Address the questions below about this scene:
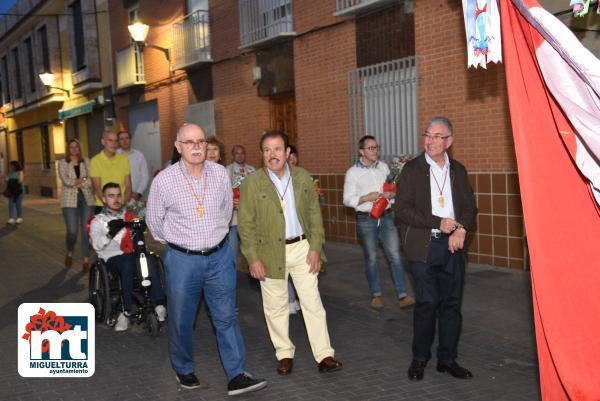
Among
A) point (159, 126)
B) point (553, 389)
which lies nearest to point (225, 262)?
point (553, 389)

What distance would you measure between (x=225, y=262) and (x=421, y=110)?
5.98m

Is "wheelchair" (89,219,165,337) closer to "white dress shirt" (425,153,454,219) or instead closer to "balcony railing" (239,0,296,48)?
"white dress shirt" (425,153,454,219)

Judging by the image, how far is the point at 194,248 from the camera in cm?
457

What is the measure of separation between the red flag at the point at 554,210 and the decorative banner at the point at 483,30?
2.3 inches

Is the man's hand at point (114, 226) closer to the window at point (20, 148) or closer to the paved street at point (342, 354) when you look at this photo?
the paved street at point (342, 354)

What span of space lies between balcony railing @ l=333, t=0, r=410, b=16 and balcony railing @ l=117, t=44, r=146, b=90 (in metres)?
9.32

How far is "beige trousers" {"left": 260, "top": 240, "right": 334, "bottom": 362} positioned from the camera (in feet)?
16.5

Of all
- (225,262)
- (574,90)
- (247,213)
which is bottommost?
(225,262)

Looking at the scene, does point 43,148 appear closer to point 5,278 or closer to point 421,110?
point 5,278

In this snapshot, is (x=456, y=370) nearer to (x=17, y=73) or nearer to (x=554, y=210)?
(x=554, y=210)

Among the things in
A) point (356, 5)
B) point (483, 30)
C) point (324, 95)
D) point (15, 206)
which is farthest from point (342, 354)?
point (15, 206)

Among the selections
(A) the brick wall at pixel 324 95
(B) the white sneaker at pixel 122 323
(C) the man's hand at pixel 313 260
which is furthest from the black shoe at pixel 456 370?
(A) the brick wall at pixel 324 95

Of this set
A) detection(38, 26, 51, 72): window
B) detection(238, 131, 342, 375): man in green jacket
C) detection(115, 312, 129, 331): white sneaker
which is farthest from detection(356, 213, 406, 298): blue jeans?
detection(38, 26, 51, 72): window

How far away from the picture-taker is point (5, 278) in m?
9.41
